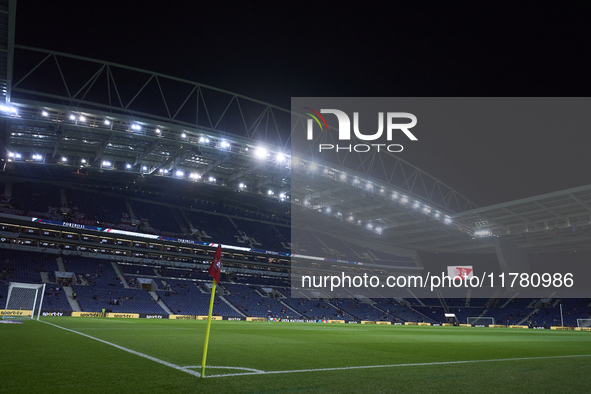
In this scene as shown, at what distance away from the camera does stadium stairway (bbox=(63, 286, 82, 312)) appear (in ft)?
117

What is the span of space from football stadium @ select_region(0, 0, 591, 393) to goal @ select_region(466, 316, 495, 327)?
0.44 meters

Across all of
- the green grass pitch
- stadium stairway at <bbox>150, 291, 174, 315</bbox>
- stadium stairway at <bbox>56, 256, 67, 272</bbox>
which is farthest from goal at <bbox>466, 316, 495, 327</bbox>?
stadium stairway at <bbox>56, 256, 67, 272</bbox>

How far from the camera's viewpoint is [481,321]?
54.2 metres

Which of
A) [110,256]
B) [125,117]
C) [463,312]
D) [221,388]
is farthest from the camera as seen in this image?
[463,312]

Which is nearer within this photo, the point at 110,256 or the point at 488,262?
the point at 110,256

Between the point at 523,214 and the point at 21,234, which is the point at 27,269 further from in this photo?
the point at 523,214

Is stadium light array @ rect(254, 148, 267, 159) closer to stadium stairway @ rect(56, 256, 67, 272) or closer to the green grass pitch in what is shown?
stadium stairway @ rect(56, 256, 67, 272)

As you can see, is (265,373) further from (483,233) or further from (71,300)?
(483,233)

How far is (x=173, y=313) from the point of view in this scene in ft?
134

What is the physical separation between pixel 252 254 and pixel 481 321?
33.5 m

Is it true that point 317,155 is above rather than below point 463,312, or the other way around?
above

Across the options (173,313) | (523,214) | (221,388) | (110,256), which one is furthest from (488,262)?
(221,388)

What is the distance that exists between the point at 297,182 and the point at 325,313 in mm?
19220

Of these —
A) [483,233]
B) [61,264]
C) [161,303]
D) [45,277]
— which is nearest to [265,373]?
[161,303]
